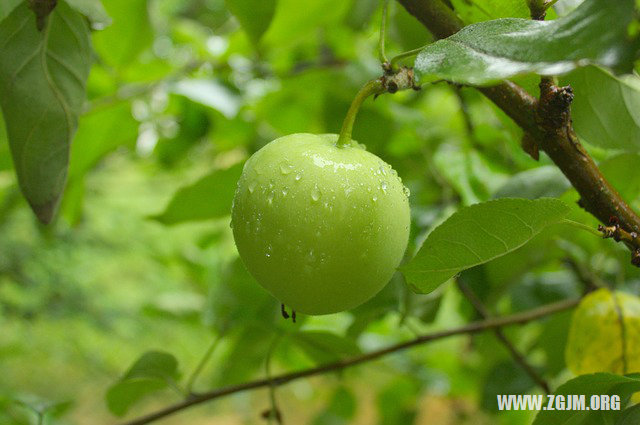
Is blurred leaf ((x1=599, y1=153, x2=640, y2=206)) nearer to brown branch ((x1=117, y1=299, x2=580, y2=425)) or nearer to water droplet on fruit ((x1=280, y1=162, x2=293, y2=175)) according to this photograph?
brown branch ((x1=117, y1=299, x2=580, y2=425))

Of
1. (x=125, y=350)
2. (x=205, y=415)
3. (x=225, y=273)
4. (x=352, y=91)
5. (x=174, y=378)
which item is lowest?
(x=205, y=415)

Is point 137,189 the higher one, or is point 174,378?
point 137,189

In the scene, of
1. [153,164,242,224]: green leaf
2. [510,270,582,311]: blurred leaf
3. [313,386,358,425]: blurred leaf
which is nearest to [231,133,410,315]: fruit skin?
[153,164,242,224]: green leaf

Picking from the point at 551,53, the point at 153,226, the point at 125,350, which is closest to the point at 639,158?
the point at 551,53

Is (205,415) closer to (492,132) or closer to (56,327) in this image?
(56,327)

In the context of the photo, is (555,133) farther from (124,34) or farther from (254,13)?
(124,34)

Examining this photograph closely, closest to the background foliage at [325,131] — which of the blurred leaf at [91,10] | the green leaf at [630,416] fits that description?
the blurred leaf at [91,10]
